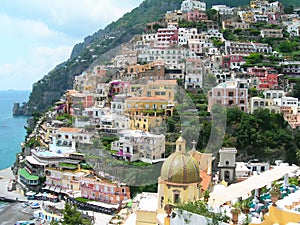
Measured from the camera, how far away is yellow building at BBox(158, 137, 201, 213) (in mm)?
10875

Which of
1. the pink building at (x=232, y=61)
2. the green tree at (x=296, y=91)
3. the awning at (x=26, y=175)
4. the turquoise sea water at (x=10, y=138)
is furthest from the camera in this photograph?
the turquoise sea water at (x=10, y=138)

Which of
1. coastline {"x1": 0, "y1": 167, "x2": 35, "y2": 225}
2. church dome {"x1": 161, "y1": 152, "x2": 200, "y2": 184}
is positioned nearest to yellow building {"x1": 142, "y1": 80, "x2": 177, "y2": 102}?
coastline {"x1": 0, "y1": 167, "x2": 35, "y2": 225}

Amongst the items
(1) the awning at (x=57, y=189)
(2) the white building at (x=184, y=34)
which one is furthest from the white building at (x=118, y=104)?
(2) the white building at (x=184, y=34)

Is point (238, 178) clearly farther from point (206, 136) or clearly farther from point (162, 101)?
point (162, 101)

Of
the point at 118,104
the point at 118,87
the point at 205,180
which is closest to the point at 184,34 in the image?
the point at 118,87

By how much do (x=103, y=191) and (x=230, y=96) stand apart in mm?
8503

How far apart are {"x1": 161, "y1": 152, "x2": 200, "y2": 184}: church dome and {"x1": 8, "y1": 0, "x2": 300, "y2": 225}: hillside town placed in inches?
0.9

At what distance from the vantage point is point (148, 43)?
114 ft

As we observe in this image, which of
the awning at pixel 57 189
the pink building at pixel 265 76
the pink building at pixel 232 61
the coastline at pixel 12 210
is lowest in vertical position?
the coastline at pixel 12 210

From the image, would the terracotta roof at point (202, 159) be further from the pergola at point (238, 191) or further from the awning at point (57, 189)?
the awning at point (57, 189)

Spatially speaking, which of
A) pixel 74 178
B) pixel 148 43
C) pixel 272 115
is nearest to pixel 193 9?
pixel 148 43

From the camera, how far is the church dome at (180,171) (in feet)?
35.7

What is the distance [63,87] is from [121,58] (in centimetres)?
2257

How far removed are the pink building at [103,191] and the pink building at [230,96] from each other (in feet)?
22.1
